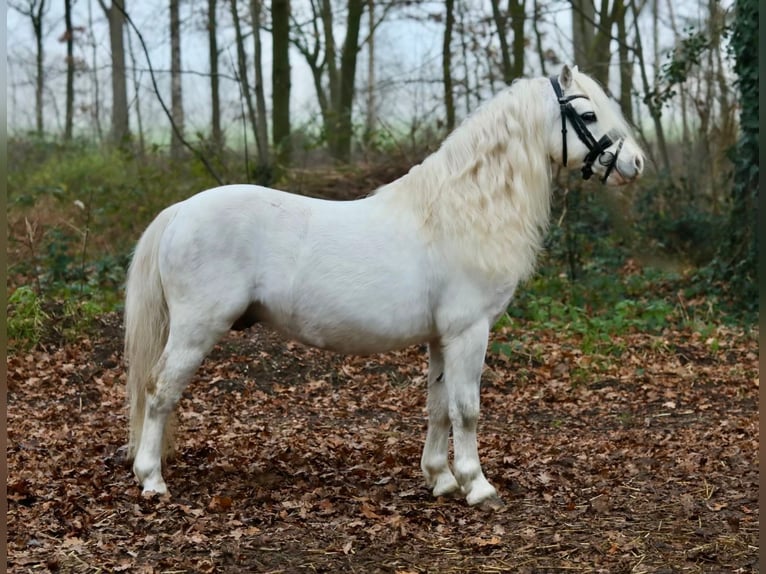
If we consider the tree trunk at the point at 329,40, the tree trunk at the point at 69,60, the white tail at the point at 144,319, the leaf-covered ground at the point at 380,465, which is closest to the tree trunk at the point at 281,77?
the tree trunk at the point at 329,40

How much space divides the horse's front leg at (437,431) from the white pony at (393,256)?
171mm

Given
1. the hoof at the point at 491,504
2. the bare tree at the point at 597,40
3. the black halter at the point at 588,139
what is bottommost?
the hoof at the point at 491,504

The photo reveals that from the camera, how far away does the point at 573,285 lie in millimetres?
11250

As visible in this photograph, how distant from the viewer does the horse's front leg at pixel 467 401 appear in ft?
15.5

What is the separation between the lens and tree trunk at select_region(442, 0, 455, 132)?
14916 millimetres

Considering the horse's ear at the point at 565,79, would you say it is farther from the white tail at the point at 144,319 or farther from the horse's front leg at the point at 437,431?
the white tail at the point at 144,319

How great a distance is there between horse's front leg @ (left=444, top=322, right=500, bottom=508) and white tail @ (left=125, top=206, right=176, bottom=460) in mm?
1579

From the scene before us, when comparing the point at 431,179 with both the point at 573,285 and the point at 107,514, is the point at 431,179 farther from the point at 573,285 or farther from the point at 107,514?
the point at 573,285

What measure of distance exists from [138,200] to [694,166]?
9.84 meters

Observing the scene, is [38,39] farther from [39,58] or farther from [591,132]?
[591,132]

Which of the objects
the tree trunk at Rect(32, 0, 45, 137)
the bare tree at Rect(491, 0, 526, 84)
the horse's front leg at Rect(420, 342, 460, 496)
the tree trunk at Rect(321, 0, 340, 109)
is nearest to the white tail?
the horse's front leg at Rect(420, 342, 460, 496)

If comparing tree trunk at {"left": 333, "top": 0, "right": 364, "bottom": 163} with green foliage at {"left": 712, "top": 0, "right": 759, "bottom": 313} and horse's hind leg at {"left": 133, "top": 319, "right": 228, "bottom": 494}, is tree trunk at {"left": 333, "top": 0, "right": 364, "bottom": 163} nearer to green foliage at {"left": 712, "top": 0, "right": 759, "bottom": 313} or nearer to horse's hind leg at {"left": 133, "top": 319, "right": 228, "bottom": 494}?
green foliage at {"left": 712, "top": 0, "right": 759, "bottom": 313}

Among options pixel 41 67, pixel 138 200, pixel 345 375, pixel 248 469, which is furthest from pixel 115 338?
pixel 41 67

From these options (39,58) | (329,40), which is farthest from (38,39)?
(329,40)
